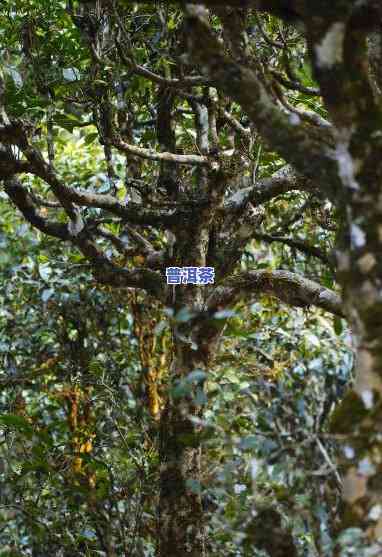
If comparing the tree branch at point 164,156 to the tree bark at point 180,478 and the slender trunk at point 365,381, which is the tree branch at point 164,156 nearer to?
the tree bark at point 180,478

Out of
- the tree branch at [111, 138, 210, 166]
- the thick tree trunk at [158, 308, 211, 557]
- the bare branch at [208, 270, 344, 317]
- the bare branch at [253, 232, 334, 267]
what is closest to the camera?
the thick tree trunk at [158, 308, 211, 557]

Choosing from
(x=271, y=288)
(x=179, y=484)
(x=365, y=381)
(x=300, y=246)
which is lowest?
(x=179, y=484)

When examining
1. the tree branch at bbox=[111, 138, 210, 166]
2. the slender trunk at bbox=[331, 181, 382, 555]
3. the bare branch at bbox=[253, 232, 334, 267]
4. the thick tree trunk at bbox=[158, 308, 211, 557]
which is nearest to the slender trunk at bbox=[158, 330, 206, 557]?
the thick tree trunk at bbox=[158, 308, 211, 557]

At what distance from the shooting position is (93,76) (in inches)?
111

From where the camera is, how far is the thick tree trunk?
8.27ft

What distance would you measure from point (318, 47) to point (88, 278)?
288cm

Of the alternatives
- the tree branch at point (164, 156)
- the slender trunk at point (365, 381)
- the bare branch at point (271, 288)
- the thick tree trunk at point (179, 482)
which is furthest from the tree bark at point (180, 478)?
the slender trunk at point (365, 381)

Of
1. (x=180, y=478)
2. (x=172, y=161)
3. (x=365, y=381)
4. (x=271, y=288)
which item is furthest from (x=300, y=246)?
(x=365, y=381)

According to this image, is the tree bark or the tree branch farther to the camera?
the tree branch

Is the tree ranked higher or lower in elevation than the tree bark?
higher

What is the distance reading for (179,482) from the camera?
258cm

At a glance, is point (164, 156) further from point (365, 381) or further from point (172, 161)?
point (365, 381)

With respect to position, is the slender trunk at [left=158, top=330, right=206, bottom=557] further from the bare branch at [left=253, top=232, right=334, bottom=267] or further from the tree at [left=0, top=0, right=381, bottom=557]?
the bare branch at [left=253, top=232, right=334, bottom=267]

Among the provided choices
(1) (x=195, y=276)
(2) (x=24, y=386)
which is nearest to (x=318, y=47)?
(1) (x=195, y=276)
